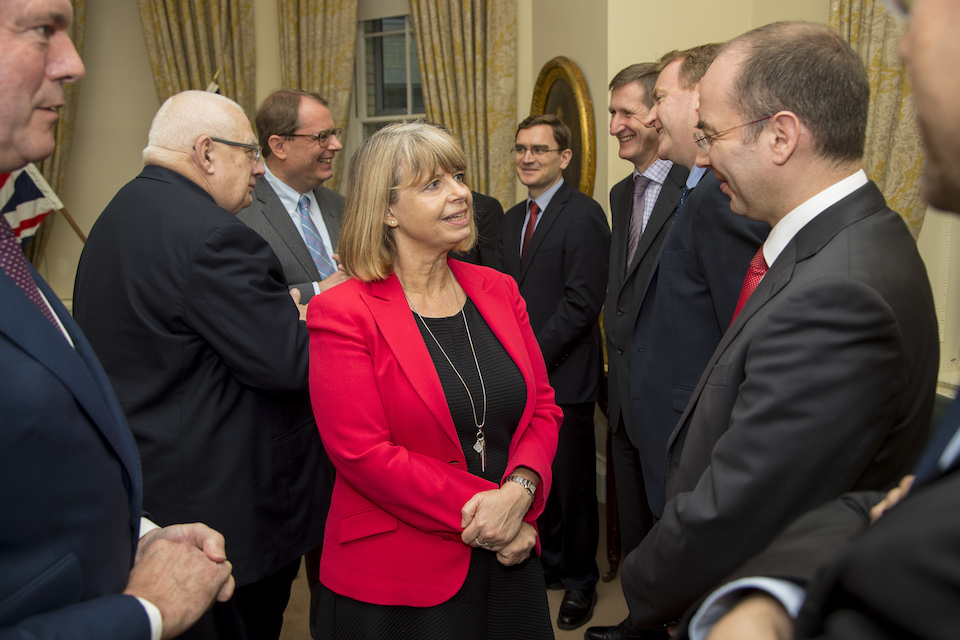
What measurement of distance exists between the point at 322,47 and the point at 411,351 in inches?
184

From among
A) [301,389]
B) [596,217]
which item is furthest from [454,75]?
[301,389]

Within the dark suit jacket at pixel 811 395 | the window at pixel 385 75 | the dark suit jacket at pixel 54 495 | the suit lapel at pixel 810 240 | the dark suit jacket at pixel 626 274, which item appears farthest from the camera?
the window at pixel 385 75

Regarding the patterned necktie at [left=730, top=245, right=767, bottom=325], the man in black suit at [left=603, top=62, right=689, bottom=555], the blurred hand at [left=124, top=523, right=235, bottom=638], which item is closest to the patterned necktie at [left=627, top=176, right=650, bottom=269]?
the man in black suit at [left=603, top=62, right=689, bottom=555]

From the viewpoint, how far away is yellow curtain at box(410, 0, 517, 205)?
531 cm

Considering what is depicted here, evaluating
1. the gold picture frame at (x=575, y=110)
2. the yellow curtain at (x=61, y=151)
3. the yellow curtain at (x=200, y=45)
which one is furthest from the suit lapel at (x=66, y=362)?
the yellow curtain at (x=200, y=45)

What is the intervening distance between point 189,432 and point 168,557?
832 mm

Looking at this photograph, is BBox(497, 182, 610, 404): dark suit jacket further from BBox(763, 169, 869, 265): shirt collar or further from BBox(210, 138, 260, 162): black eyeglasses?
BBox(763, 169, 869, 265): shirt collar

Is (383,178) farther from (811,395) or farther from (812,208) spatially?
(811,395)

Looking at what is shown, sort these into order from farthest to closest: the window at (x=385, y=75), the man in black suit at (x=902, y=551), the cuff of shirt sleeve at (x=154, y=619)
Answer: the window at (x=385, y=75)
the cuff of shirt sleeve at (x=154, y=619)
the man in black suit at (x=902, y=551)

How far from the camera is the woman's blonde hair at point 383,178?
1.92 m

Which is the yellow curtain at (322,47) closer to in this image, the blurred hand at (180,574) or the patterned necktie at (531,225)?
the patterned necktie at (531,225)

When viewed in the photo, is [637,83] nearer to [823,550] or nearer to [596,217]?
[596,217]

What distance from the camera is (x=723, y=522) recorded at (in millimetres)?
1204

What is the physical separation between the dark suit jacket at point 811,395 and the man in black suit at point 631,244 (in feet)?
3.77
